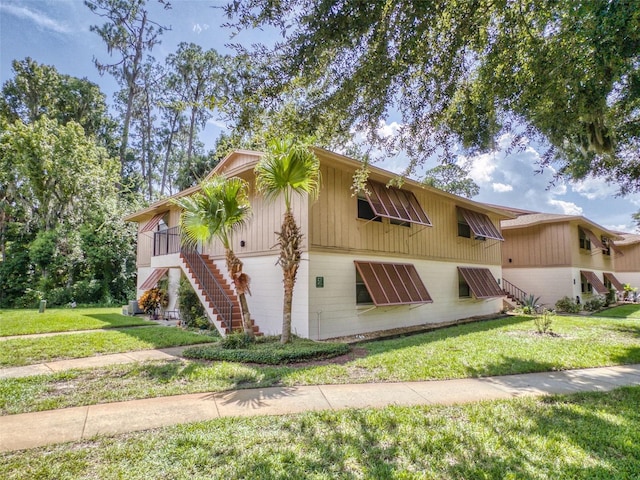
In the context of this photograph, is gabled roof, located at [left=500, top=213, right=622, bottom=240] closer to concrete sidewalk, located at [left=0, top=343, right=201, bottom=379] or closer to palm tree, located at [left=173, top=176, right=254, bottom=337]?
palm tree, located at [left=173, top=176, right=254, bottom=337]

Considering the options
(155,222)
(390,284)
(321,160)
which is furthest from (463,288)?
(155,222)

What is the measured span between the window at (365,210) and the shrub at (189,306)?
19.8 ft

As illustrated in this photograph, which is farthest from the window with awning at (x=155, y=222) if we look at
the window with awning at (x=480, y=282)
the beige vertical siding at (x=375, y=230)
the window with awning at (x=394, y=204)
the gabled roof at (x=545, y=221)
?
the gabled roof at (x=545, y=221)

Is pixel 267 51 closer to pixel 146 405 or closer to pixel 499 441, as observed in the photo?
pixel 146 405

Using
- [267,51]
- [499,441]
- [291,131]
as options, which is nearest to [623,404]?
[499,441]

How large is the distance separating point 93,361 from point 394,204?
864cm

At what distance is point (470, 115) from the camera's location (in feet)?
20.7

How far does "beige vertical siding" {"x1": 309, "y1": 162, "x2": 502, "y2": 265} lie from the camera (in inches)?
376

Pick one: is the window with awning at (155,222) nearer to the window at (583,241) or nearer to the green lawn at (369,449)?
the green lawn at (369,449)

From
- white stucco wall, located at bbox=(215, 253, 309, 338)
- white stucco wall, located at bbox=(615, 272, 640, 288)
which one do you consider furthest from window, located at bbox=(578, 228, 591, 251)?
white stucco wall, located at bbox=(215, 253, 309, 338)

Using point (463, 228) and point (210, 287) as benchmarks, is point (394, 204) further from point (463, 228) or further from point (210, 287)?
point (210, 287)

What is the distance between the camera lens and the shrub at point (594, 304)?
721 inches

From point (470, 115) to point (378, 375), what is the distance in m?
4.81

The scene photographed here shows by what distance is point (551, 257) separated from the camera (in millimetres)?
18625
